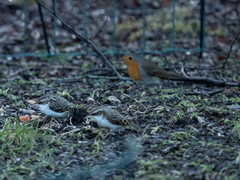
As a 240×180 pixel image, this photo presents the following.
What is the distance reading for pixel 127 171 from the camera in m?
3.19

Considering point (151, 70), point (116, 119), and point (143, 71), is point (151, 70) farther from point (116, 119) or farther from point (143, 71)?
point (116, 119)

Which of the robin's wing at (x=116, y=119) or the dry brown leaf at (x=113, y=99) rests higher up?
the dry brown leaf at (x=113, y=99)

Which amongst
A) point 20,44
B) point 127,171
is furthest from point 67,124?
point 20,44

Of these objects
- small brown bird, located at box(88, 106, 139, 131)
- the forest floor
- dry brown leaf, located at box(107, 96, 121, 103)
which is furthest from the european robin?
small brown bird, located at box(88, 106, 139, 131)

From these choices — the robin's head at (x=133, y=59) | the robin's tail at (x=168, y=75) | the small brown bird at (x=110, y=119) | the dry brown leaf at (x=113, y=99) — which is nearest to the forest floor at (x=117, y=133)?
the dry brown leaf at (x=113, y=99)

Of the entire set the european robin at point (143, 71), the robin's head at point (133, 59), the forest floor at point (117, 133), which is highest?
the robin's head at point (133, 59)

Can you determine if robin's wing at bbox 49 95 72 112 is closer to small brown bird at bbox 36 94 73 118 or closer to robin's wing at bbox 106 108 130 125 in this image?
small brown bird at bbox 36 94 73 118

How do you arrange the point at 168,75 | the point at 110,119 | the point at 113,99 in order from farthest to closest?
the point at 168,75
the point at 113,99
the point at 110,119

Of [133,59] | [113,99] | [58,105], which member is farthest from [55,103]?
[133,59]

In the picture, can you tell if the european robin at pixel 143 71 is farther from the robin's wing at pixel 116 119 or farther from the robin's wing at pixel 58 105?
the robin's wing at pixel 116 119

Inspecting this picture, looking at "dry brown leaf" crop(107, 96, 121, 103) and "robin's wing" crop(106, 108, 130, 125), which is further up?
"dry brown leaf" crop(107, 96, 121, 103)

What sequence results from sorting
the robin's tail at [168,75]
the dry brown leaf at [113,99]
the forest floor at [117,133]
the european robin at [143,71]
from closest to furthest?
the forest floor at [117,133] → the dry brown leaf at [113,99] → the robin's tail at [168,75] → the european robin at [143,71]

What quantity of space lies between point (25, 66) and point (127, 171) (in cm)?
525

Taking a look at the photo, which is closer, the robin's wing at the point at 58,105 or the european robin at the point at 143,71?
the robin's wing at the point at 58,105
